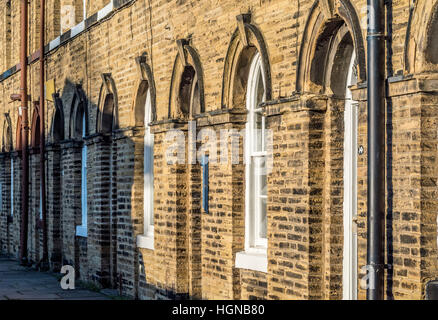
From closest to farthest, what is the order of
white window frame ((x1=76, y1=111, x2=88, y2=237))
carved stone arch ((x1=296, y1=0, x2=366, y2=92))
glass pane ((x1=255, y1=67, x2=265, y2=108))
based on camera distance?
carved stone arch ((x1=296, y1=0, x2=366, y2=92)) → glass pane ((x1=255, y1=67, x2=265, y2=108)) → white window frame ((x1=76, y1=111, x2=88, y2=237))

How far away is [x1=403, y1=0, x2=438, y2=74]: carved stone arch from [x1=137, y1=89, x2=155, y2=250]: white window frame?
6.66 m

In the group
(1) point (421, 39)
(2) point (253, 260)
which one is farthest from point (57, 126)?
(1) point (421, 39)

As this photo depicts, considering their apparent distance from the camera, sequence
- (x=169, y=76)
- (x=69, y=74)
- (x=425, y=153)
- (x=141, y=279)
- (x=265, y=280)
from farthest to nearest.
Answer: (x=69, y=74), (x=141, y=279), (x=169, y=76), (x=265, y=280), (x=425, y=153)

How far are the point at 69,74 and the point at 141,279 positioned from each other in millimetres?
5581

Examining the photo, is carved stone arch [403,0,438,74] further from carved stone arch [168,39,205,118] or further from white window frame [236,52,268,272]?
carved stone arch [168,39,205,118]

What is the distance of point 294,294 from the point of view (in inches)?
340

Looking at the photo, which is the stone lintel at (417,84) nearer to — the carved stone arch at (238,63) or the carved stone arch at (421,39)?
the carved stone arch at (421,39)

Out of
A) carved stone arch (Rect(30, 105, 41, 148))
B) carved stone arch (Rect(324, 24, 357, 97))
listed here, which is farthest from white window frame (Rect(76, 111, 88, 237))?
carved stone arch (Rect(324, 24, 357, 97))

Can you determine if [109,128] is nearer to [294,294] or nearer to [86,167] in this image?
[86,167]

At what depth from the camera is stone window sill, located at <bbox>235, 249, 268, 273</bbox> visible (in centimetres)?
955

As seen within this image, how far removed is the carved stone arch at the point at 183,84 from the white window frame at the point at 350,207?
3.46m

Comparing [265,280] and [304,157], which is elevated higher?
[304,157]

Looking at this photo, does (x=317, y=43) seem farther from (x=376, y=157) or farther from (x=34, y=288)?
(x=34, y=288)

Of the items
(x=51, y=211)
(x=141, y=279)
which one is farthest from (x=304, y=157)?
(x=51, y=211)
